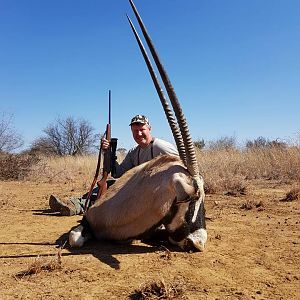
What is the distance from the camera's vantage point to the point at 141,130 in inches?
180

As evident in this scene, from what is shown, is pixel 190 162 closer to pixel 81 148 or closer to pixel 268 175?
pixel 268 175

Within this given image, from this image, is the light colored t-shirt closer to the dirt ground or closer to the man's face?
the man's face

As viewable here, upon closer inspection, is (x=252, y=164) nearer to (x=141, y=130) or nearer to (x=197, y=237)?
(x=141, y=130)

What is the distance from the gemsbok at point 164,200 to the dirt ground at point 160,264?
0.48 ft

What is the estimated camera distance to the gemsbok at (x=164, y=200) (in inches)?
125

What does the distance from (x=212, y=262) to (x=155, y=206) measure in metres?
0.62

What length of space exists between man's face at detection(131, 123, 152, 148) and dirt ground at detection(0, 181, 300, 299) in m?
1.17

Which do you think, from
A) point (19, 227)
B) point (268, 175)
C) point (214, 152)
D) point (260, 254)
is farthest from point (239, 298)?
point (214, 152)

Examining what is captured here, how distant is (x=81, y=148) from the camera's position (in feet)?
101

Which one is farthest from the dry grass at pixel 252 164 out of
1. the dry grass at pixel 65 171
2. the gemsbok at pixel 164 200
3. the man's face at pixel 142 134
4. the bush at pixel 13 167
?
the bush at pixel 13 167

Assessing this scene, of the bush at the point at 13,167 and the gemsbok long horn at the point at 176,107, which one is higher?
the gemsbok long horn at the point at 176,107

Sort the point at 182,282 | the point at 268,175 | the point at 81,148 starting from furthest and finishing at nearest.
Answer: the point at 81,148
the point at 268,175
the point at 182,282

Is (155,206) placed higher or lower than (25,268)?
higher

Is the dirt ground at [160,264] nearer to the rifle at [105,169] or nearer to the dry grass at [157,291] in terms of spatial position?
the dry grass at [157,291]
